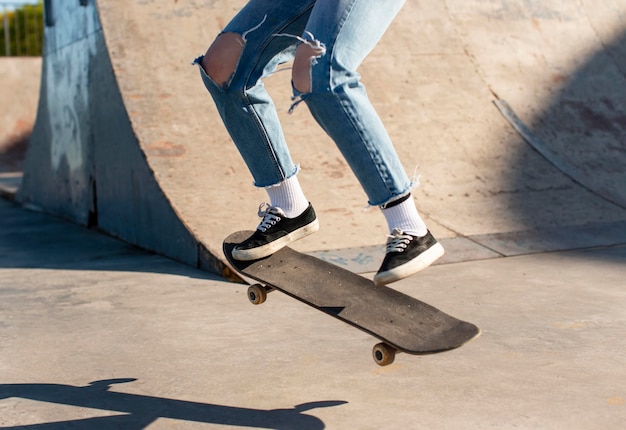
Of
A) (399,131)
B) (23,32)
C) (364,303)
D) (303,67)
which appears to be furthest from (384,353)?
(23,32)

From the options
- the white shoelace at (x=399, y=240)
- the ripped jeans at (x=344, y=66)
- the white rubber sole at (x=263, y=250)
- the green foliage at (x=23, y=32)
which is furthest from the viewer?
the green foliage at (x=23, y=32)

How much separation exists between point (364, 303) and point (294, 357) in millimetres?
517

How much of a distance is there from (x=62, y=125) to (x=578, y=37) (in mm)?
3962

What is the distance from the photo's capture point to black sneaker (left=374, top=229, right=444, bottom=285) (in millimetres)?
2133

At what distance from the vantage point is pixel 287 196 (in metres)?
2.49

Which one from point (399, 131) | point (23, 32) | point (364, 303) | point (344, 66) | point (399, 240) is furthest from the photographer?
point (23, 32)

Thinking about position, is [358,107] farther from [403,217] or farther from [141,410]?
[141,410]

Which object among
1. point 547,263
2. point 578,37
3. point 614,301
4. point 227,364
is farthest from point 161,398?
point 578,37

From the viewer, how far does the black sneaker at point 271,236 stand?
97.9 inches

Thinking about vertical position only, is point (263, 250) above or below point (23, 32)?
below

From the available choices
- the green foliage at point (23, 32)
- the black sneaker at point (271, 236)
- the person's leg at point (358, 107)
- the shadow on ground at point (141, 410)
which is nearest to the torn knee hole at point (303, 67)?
the person's leg at point (358, 107)

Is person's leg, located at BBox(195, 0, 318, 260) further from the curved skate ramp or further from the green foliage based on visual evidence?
the green foliage

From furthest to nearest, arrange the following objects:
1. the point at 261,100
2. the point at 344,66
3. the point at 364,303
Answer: the point at 261,100 < the point at 364,303 < the point at 344,66

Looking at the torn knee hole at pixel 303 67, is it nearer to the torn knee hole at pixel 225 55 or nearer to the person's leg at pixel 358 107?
the person's leg at pixel 358 107
